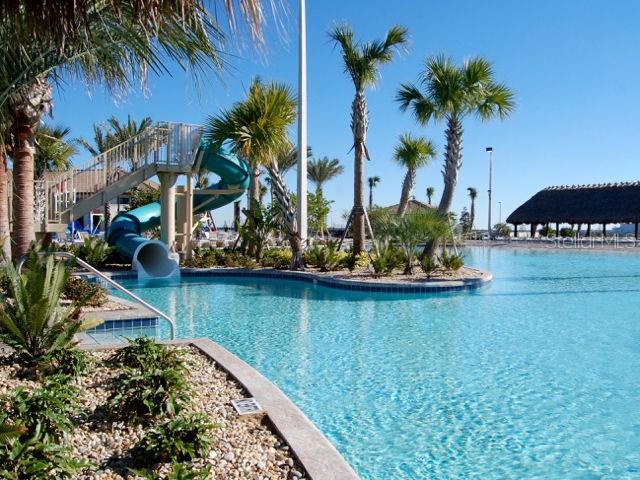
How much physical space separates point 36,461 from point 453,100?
601 inches

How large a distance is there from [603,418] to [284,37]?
4344 mm

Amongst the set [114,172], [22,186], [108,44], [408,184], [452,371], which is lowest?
[452,371]

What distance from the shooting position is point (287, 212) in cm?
1589

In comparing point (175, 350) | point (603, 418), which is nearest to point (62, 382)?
point (175, 350)

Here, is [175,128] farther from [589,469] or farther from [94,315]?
[589,469]

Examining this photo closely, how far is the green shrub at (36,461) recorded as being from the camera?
9.03 feet

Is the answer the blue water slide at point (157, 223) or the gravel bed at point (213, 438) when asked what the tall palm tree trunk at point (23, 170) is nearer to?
the blue water slide at point (157, 223)

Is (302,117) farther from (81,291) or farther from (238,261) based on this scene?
(81,291)

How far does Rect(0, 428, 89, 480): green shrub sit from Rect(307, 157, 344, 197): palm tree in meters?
47.7

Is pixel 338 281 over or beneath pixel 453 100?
beneath

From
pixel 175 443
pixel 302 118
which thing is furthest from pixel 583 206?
pixel 175 443

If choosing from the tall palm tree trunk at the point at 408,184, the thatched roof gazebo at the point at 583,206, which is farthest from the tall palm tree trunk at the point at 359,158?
the thatched roof gazebo at the point at 583,206

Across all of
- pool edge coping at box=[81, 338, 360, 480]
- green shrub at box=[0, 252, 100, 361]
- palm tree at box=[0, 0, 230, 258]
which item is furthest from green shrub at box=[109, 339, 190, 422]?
palm tree at box=[0, 0, 230, 258]

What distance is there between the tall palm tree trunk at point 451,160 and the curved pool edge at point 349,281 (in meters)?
2.57
